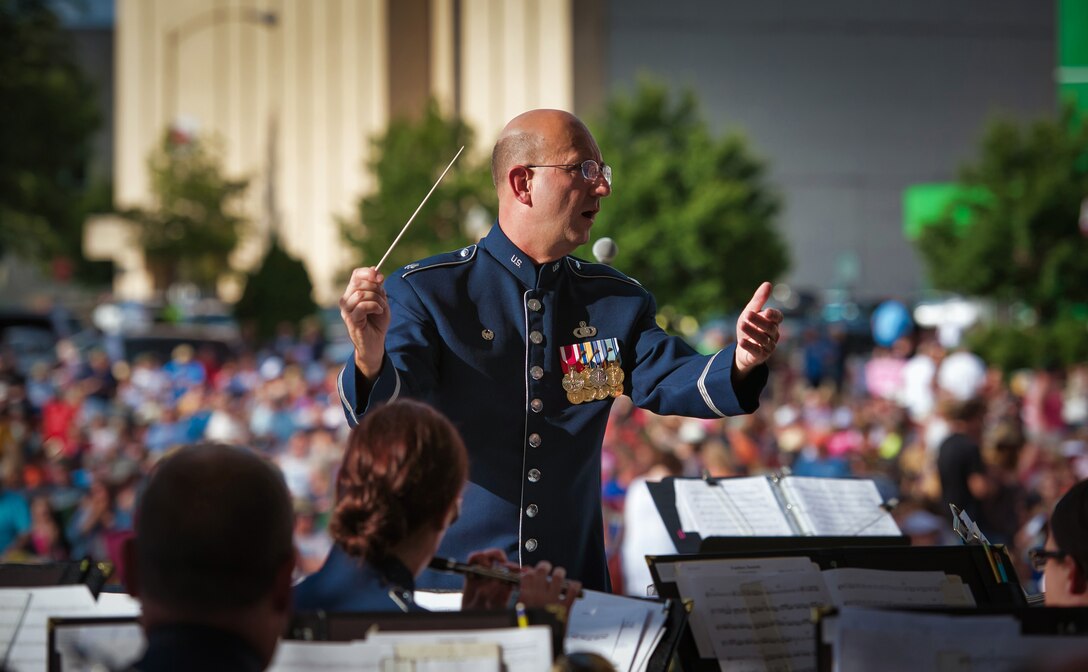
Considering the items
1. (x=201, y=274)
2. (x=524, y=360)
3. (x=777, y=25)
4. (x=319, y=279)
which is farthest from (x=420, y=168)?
(x=524, y=360)

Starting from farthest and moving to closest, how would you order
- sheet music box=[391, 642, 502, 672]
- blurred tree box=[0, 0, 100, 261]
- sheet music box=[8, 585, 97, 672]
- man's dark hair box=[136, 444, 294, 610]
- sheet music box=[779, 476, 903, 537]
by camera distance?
blurred tree box=[0, 0, 100, 261], sheet music box=[779, 476, 903, 537], sheet music box=[8, 585, 97, 672], sheet music box=[391, 642, 502, 672], man's dark hair box=[136, 444, 294, 610]

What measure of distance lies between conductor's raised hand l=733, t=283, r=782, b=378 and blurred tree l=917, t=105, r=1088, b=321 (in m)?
23.6

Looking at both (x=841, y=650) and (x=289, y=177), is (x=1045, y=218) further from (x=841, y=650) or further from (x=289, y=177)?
(x=289, y=177)

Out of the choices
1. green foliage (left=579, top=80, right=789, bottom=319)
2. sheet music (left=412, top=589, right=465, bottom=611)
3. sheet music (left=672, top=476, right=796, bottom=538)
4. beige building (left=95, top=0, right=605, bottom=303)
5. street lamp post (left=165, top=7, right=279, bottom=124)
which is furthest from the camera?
street lamp post (left=165, top=7, right=279, bottom=124)

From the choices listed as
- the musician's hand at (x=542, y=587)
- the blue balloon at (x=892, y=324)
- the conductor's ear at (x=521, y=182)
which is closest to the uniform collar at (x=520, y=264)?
the conductor's ear at (x=521, y=182)

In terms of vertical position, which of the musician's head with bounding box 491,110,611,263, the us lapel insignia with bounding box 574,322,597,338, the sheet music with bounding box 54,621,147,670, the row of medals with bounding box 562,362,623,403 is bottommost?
the sheet music with bounding box 54,621,147,670

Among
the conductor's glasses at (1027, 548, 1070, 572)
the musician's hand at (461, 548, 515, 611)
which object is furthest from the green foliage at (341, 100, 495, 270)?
the musician's hand at (461, 548, 515, 611)

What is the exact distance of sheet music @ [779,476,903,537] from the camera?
441 cm

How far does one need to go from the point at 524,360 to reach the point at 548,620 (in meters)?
1.17

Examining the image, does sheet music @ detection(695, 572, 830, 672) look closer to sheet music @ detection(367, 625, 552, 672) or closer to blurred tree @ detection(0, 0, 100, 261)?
sheet music @ detection(367, 625, 552, 672)

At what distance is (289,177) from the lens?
49000 mm

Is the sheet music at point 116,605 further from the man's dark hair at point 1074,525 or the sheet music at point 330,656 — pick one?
the man's dark hair at point 1074,525

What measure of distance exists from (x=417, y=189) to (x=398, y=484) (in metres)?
32.9

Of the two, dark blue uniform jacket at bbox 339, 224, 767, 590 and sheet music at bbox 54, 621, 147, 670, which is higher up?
dark blue uniform jacket at bbox 339, 224, 767, 590
